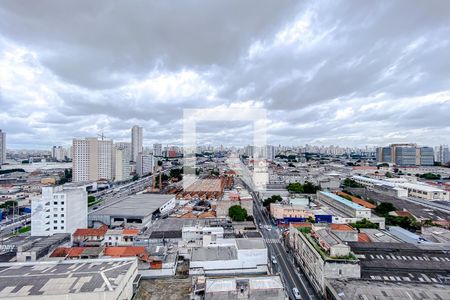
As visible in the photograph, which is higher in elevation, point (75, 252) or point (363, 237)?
point (75, 252)

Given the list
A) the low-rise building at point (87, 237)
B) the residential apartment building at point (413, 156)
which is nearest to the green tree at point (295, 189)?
the low-rise building at point (87, 237)

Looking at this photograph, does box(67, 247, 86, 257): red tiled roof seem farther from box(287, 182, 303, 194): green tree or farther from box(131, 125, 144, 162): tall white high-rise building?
box(131, 125, 144, 162): tall white high-rise building

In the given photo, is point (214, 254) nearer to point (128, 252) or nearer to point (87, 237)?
point (128, 252)

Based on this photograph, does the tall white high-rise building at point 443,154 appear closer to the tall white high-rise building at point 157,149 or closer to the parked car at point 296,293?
the tall white high-rise building at point 157,149

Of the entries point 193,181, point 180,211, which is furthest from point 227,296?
point 193,181

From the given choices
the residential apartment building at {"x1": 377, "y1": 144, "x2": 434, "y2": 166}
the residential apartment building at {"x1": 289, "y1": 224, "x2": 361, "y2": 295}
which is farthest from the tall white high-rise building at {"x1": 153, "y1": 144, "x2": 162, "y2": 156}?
the residential apartment building at {"x1": 289, "y1": 224, "x2": 361, "y2": 295}

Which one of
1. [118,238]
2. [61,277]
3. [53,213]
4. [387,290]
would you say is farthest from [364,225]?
[53,213]
